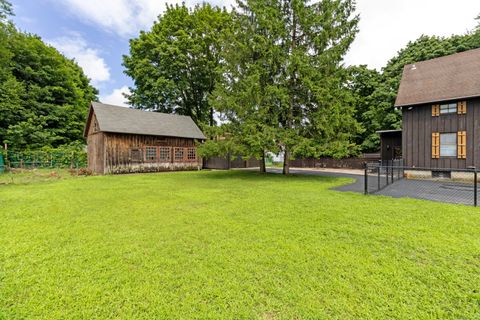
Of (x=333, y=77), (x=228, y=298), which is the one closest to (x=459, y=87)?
(x=333, y=77)

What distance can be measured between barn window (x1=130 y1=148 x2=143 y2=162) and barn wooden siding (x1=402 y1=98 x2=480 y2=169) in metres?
18.2

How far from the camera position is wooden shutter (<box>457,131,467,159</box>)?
11316 mm

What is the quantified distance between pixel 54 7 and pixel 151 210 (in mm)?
17995

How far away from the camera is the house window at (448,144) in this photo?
11664mm

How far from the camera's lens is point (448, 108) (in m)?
11.9

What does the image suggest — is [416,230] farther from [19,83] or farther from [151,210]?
[19,83]

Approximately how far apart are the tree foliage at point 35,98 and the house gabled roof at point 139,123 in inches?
266

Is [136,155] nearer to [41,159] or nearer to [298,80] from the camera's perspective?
[41,159]

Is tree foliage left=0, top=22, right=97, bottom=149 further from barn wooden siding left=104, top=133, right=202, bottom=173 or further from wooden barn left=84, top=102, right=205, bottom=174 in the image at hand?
barn wooden siding left=104, top=133, right=202, bottom=173

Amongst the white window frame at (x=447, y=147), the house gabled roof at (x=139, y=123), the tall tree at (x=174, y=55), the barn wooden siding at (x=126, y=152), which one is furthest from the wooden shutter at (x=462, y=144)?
the tall tree at (x=174, y=55)

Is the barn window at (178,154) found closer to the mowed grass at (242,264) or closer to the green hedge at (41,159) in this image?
the green hedge at (41,159)

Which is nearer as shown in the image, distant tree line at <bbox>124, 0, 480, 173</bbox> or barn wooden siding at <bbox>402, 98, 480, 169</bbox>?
barn wooden siding at <bbox>402, 98, 480, 169</bbox>

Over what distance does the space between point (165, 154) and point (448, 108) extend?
19.0 metres

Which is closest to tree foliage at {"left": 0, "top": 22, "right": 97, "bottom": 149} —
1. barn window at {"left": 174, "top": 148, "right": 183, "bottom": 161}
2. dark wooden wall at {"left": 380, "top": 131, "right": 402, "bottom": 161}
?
barn window at {"left": 174, "top": 148, "right": 183, "bottom": 161}
